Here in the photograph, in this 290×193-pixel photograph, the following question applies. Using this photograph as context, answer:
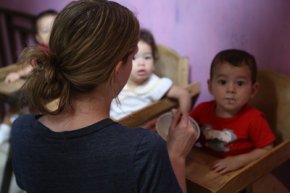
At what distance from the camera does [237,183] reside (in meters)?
1.10

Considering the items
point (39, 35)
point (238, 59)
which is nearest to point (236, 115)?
point (238, 59)

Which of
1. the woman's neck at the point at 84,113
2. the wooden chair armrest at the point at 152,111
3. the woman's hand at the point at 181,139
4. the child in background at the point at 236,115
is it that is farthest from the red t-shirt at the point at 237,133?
the woman's neck at the point at 84,113

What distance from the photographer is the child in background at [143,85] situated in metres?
1.73

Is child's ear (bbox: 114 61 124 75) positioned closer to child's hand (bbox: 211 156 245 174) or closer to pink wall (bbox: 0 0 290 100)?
child's hand (bbox: 211 156 245 174)

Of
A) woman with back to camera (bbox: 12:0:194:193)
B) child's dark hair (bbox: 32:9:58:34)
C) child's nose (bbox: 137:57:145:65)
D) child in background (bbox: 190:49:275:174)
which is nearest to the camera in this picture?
woman with back to camera (bbox: 12:0:194:193)

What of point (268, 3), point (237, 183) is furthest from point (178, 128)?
point (268, 3)

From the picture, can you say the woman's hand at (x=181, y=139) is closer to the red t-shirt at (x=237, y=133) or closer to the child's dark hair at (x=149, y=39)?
the red t-shirt at (x=237, y=133)

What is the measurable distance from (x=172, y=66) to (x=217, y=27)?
294 mm

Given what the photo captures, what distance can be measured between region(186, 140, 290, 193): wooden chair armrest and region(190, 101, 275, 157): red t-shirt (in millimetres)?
96

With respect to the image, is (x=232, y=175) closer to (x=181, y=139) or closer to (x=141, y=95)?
(x=181, y=139)

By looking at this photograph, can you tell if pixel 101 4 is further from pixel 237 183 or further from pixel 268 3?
pixel 268 3

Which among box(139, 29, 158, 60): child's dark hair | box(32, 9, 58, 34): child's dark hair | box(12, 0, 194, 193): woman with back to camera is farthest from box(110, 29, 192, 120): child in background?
box(12, 0, 194, 193): woman with back to camera

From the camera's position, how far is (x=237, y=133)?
1.34m

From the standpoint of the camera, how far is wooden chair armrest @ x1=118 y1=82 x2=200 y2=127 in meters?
1.44
